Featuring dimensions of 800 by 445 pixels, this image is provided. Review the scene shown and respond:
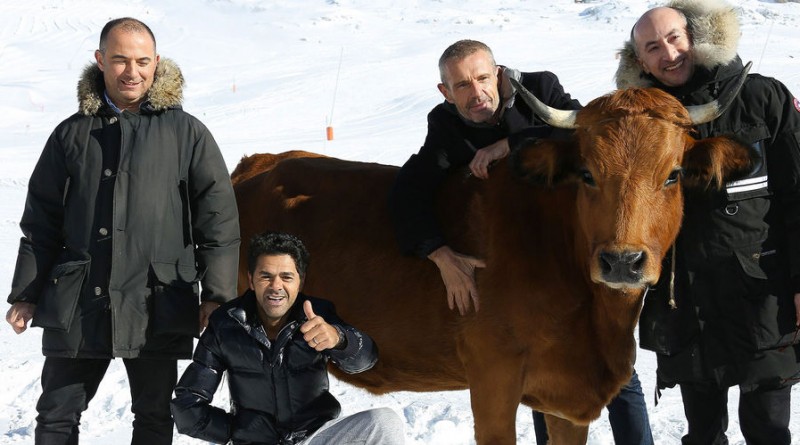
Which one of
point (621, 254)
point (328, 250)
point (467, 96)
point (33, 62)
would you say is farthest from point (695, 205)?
point (33, 62)

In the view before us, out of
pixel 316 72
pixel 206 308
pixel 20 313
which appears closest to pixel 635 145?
pixel 206 308

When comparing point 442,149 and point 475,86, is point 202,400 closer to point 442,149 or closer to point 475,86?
point 442,149

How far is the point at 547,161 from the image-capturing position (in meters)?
4.09

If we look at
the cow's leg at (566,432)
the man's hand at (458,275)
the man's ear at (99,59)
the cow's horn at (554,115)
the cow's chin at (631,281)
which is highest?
the man's ear at (99,59)

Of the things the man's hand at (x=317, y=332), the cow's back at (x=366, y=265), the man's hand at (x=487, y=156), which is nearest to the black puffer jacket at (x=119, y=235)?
the man's hand at (x=317, y=332)

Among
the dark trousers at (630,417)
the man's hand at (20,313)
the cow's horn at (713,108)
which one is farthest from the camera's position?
the dark trousers at (630,417)

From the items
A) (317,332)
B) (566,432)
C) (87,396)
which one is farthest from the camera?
(566,432)

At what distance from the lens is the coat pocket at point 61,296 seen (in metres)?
3.82

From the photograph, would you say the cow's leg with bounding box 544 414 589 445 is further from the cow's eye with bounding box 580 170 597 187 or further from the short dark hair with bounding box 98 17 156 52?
the short dark hair with bounding box 98 17 156 52

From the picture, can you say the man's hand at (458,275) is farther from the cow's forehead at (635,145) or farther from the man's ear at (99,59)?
the man's ear at (99,59)

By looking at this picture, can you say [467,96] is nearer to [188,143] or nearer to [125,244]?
[188,143]

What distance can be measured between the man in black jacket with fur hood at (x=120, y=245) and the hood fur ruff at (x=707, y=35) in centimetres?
200

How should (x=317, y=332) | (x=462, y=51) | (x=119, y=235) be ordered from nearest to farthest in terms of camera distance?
(x=317, y=332) → (x=119, y=235) → (x=462, y=51)

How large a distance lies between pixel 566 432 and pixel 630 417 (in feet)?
1.18
